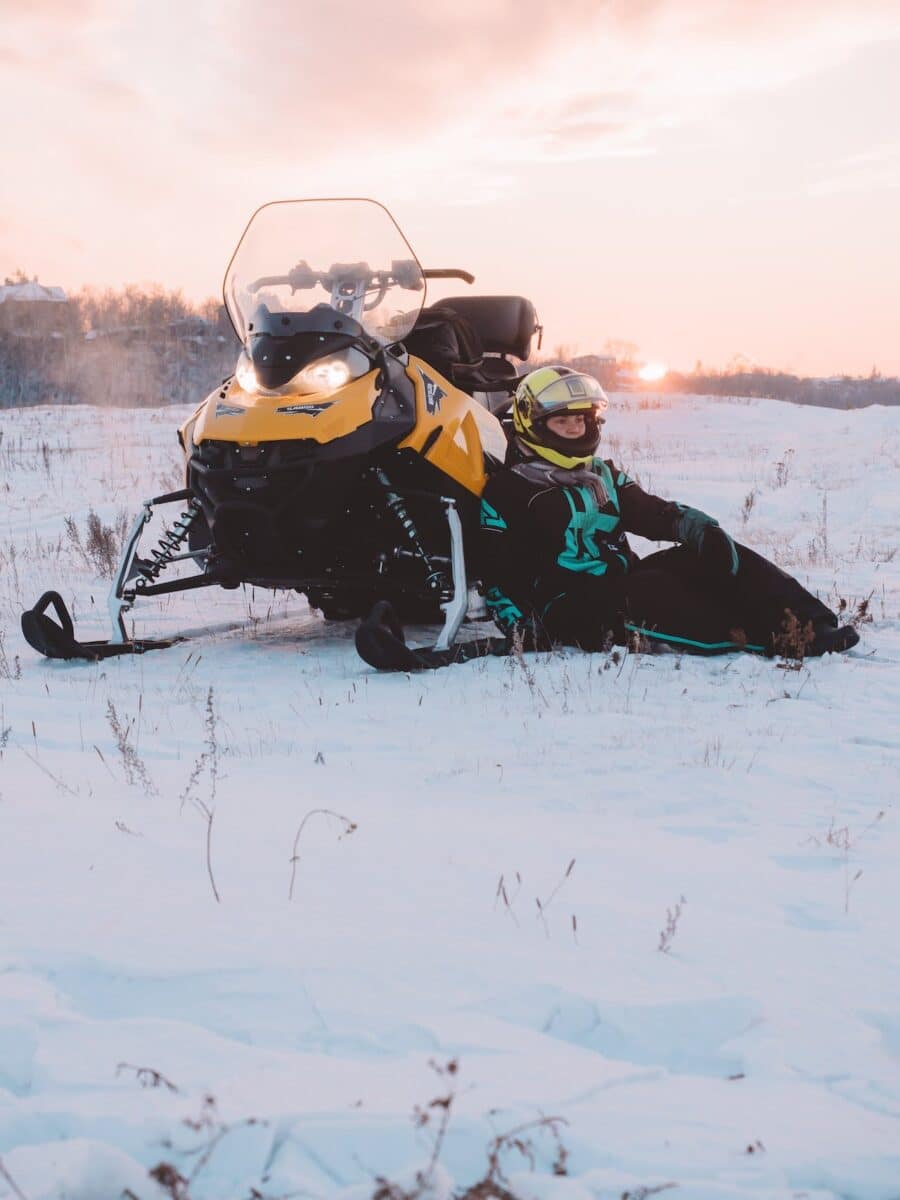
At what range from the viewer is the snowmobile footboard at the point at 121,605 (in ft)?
18.0

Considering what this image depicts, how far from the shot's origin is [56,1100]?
1.88m

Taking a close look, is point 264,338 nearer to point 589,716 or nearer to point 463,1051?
point 589,716

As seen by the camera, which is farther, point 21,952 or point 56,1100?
point 21,952

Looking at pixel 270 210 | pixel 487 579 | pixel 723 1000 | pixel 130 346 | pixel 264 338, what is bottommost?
pixel 723 1000

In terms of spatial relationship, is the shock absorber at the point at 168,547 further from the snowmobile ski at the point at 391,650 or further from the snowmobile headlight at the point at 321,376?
the snowmobile ski at the point at 391,650

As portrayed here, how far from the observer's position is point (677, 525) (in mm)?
5570

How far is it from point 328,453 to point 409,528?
0.56 meters

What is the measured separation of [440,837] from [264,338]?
3109 millimetres

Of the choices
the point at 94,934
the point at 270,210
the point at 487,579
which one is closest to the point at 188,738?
the point at 94,934

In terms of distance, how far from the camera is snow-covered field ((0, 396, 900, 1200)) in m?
1.80

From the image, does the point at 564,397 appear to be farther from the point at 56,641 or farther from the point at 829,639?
the point at 56,641

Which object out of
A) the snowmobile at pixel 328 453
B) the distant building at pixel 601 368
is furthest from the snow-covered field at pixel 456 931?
the distant building at pixel 601 368

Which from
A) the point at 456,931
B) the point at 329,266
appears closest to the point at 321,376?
the point at 329,266

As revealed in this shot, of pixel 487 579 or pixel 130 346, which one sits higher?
pixel 130 346
